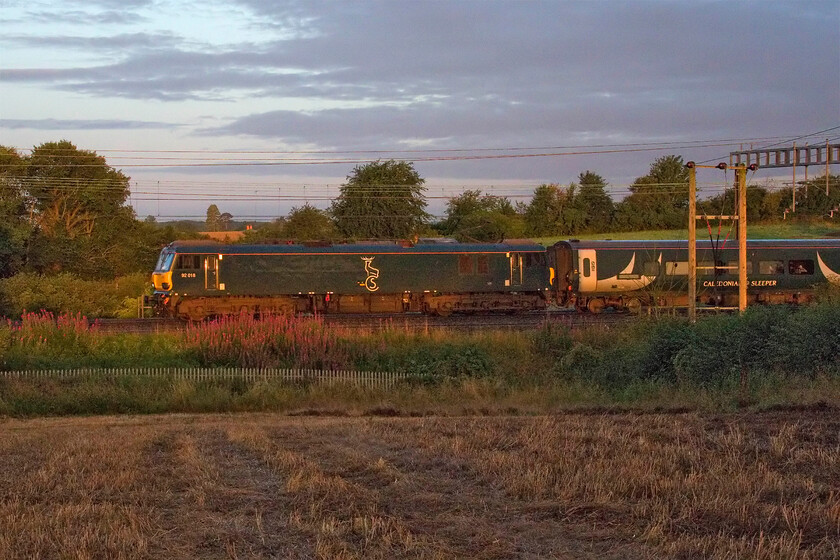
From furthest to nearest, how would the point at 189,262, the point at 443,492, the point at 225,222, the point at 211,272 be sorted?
the point at 225,222, the point at 211,272, the point at 189,262, the point at 443,492

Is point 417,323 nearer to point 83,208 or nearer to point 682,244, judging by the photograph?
point 682,244

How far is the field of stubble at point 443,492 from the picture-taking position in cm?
634

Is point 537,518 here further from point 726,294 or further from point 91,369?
point 726,294

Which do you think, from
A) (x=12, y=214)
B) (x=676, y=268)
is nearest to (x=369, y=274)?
(x=676, y=268)

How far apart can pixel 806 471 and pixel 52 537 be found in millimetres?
6710

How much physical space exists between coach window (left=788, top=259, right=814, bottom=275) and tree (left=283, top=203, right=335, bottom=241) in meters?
31.7

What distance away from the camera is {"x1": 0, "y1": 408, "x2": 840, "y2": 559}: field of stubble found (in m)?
6.34

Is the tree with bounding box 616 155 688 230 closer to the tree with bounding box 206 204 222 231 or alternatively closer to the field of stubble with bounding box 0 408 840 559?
the tree with bounding box 206 204 222 231

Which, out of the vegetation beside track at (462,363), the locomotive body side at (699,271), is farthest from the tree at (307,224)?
the vegetation beside track at (462,363)

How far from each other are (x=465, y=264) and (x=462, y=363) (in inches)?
570

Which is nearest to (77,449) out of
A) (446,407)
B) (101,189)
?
(446,407)

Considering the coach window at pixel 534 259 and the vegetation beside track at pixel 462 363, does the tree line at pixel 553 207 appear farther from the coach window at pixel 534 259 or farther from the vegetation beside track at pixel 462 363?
the vegetation beside track at pixel 462 363

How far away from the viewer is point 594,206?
7731 cm

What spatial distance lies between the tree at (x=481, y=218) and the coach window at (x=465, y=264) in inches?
1095
